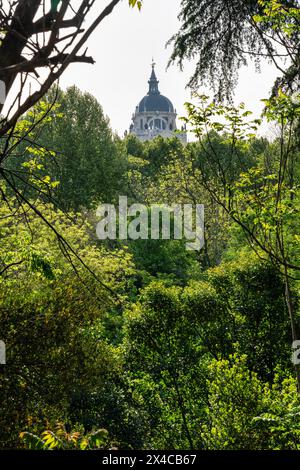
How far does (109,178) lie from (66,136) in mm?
3419

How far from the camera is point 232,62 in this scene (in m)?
8.87
